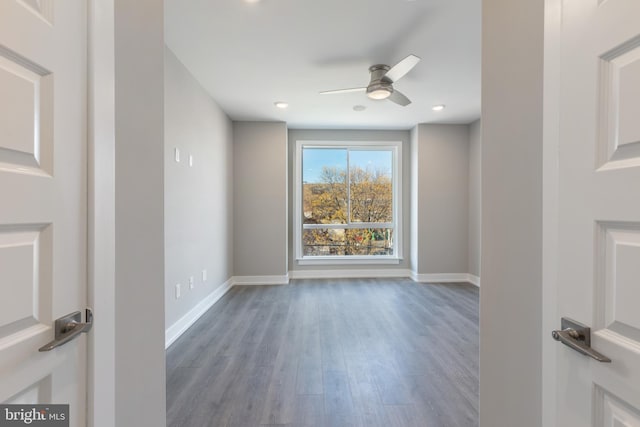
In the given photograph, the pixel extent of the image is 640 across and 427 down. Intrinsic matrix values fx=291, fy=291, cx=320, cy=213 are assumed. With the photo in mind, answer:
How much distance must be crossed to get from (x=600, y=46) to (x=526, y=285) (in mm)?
721

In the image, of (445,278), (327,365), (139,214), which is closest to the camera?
(139,214)

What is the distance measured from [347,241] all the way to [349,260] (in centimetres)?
35

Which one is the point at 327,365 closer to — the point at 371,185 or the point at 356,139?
the point at 371,185

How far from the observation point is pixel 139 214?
3.55ft

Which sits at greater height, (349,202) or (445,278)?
(349,202)

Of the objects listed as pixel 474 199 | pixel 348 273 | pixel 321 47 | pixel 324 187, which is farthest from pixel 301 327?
pixel 474 199

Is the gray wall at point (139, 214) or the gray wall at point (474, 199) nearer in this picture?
the gray wall at point (139, 214)

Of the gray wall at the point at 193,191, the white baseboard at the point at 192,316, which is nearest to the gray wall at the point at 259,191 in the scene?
the gray wall at the point at 193,191

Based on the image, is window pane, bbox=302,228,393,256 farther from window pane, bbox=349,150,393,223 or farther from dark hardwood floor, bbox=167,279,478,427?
dark hardwood floor, bbox=167,279,478,427

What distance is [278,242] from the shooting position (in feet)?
16.0

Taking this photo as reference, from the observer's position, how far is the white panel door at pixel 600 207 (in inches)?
25.0

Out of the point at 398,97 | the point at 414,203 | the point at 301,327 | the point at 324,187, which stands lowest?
the point at 301,327

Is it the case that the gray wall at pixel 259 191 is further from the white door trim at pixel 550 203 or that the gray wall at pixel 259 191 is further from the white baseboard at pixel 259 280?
the white door trim at pixel 550 203

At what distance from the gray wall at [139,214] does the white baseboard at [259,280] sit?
3629 millimetres
